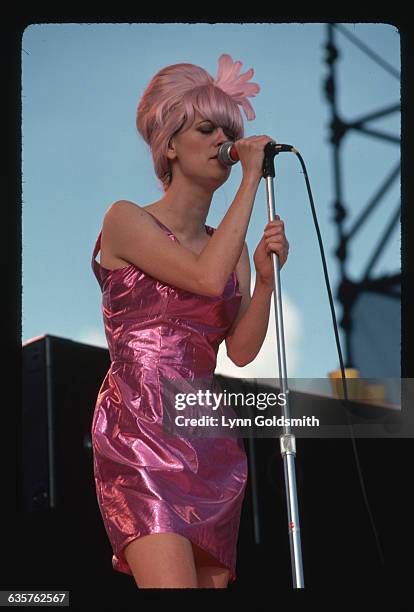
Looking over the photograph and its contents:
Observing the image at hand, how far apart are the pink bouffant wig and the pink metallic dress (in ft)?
0.57

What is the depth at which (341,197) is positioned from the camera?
2.42m

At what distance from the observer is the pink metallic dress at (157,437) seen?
70.3 inches

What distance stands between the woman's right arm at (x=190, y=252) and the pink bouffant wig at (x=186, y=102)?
0.13 m

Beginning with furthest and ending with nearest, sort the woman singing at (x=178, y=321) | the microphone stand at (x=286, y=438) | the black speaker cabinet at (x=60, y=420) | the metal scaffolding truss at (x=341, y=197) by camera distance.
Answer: the black speaker cabinet at (x=60, y=420) → the metal scaffolding truss at (x=341, y=197) → the woman singing at (x=178, y=321) → the microphone stand at (x=286, y=438)

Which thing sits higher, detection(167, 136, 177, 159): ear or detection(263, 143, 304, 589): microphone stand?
detection(167, 136, 177, 159): ear

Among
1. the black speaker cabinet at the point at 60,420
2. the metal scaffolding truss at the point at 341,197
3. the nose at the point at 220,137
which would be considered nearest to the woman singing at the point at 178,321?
the nose at the point at 220,137

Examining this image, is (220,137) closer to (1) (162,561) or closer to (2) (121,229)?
(2) (121,229)

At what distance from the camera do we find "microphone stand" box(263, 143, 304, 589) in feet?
5.42

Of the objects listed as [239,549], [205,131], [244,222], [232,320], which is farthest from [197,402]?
[239,549]

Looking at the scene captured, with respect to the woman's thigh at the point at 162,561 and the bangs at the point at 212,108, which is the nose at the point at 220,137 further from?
the woman's thigh at the point at 162,561

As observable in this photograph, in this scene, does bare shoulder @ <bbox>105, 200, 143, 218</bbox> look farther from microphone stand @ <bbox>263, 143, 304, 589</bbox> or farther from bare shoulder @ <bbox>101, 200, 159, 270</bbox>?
microphone stand @ <bbox>263, 143, 304, 589</bbox>

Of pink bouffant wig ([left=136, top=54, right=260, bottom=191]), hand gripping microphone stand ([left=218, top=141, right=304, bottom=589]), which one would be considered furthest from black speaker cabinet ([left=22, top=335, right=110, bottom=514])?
hand gripping microphone stand ([left=218, top=141, right=304, bottom=589])

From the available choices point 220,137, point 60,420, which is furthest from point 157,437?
point 60,420

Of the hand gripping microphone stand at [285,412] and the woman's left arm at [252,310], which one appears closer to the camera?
the hand gripping microphone stand at [285,412]
